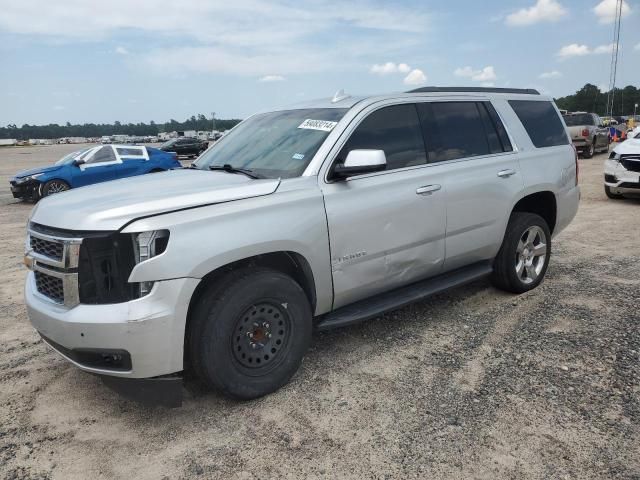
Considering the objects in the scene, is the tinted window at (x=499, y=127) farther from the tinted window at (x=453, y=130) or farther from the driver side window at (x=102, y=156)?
the driver side window at (x=102, y=156)

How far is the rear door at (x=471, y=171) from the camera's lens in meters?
3.96

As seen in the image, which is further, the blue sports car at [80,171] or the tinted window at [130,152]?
the tinted window at [130,152]

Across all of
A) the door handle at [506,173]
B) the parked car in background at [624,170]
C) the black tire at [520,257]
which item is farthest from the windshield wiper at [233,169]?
the parked car in background at [624,170]

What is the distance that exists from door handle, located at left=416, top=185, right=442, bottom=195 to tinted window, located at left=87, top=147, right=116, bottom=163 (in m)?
11.4

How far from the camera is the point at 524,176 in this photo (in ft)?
14.8

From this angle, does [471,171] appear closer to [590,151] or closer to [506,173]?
[506,173]

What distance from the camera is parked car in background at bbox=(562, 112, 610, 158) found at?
61.5 feet

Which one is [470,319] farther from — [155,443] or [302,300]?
[155,443]

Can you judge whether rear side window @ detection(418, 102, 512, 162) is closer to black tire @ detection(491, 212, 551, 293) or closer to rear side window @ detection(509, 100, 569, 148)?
rear side window @ detection(509, 100, 569, 148)

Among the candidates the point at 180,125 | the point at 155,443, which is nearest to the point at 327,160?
the point at 155,443

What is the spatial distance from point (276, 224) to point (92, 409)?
163cm

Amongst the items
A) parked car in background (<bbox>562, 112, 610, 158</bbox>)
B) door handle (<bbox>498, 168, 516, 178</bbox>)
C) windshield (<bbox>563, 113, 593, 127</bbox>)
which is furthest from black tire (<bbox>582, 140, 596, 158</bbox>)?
door handle (<bbox>498, 168, 516, 178</bbox>)

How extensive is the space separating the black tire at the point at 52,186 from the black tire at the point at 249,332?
11.3m

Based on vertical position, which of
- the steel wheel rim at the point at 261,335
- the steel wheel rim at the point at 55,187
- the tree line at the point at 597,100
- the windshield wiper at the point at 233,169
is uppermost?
Answer: the tree line at the point at 597,100
